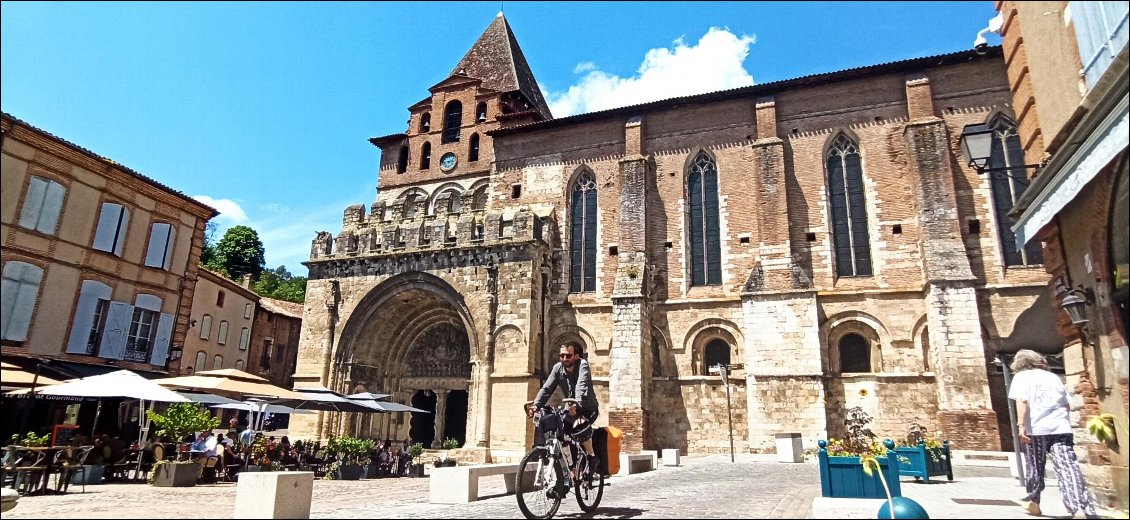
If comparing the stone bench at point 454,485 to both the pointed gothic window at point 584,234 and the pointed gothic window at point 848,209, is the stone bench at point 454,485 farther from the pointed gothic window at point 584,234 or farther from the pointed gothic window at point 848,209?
the pointed gothic window at point 848,209

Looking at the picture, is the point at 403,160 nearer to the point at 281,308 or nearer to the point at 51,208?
the point at 51,208

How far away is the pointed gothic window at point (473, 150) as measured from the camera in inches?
1043

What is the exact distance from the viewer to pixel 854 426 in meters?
15.6

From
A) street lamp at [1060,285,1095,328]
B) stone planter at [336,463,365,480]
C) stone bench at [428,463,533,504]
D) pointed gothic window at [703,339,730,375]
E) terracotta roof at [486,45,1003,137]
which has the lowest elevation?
stone planter at [336,463,365,480]

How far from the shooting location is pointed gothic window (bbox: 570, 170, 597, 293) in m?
22.7

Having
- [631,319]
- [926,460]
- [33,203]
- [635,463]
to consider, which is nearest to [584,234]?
[631,319]

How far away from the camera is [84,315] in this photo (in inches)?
719

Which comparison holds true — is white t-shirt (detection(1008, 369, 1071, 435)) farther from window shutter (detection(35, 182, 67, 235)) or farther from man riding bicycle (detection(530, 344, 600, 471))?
window shutter (detection(35, 182, 67, 235))

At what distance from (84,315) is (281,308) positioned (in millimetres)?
16809

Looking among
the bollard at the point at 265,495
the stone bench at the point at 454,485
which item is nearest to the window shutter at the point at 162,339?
the stone bench at the point at 454,485

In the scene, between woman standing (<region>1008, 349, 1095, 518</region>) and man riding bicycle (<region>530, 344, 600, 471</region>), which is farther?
man riding bicycle (<region>530, 344, 600, 471</region>)

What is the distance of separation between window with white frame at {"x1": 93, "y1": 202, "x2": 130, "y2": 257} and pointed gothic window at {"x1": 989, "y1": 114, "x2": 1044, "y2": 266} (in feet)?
87.4

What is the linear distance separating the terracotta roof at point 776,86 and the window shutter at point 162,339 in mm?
13519

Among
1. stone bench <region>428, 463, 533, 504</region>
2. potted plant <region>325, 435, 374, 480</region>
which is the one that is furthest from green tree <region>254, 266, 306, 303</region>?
stone bench <region>428, 463, 533, 504</region>
